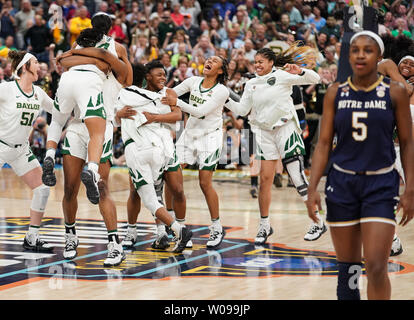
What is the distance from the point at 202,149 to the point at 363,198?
3.82 metres

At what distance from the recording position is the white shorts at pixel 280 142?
28.6 feet

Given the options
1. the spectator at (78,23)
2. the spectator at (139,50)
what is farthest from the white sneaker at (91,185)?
the spectator at (78,23)

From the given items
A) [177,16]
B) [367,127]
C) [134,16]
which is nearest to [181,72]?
[177,16]

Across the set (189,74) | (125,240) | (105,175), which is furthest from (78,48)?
(189,74)

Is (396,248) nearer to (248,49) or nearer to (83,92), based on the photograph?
(83,92)

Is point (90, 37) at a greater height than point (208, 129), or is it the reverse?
point (90, 37)

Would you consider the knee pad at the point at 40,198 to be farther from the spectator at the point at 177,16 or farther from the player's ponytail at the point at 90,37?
the spectator at the point at 177,16

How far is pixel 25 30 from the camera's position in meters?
19.0

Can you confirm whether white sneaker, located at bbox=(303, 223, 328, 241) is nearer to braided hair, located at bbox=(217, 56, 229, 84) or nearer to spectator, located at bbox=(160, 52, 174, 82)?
braided hair, located at bbox=(217, 56, 229, 84)

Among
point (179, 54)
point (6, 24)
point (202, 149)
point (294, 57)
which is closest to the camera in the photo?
point (202, 149)

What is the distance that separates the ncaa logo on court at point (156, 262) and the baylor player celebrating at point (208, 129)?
0.48 m

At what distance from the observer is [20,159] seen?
8055mm

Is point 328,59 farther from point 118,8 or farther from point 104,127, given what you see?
point 104,127

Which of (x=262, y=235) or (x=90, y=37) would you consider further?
(x=262, y=235)
